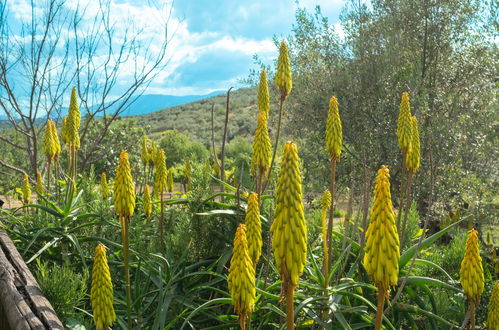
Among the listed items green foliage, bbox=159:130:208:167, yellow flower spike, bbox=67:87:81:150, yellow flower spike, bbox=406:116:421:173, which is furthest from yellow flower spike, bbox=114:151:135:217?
green foliage, bbox=159:130:208:167

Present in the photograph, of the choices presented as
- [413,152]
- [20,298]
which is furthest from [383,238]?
[20,298]

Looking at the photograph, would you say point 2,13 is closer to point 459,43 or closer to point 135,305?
point 135,305

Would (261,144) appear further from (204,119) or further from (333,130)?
(204,119)

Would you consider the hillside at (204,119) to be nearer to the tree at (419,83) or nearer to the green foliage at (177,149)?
the green foliage at (177,149)

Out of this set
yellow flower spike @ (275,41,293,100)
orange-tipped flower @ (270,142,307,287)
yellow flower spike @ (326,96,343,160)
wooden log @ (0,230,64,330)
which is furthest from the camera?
yellow flower spike @ (275,41,293,100)

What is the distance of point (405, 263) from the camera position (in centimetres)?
289

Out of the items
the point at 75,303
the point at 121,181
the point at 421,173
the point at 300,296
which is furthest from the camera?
the point at 421,173

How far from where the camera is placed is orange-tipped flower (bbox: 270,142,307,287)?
1.55m

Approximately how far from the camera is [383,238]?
65.9 inches

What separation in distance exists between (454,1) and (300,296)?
364 inches

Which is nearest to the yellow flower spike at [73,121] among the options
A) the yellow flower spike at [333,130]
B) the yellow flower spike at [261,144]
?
the yellow flower spike at [261,144]

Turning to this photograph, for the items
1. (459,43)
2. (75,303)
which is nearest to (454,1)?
(459,43)

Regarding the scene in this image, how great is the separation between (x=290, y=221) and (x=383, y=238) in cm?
38

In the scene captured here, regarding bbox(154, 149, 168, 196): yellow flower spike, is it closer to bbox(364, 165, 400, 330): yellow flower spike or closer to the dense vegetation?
the dense vegetation
